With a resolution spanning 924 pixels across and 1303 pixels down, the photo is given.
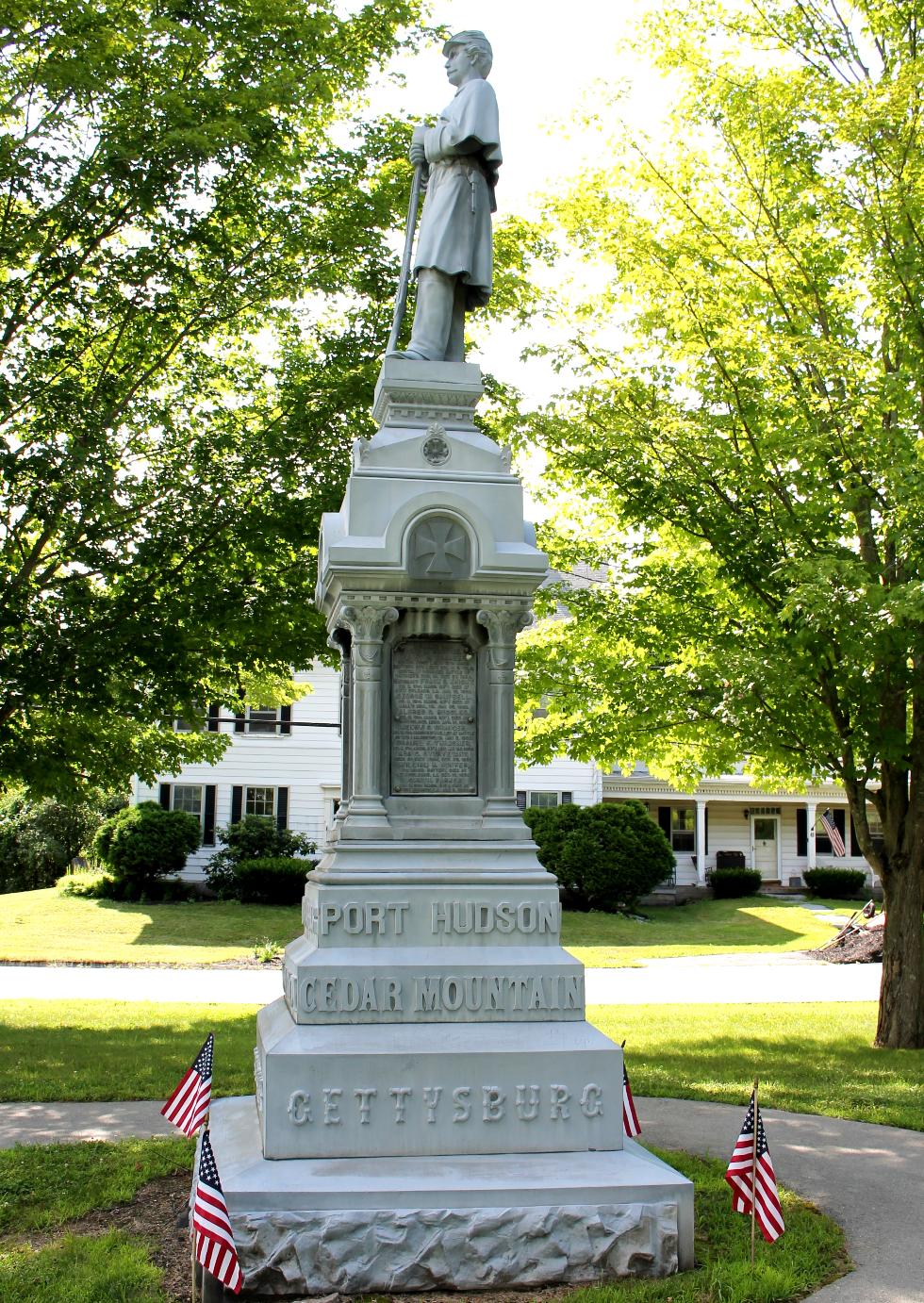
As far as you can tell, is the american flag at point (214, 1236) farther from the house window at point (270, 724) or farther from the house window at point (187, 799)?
the house window at point (270, 724)

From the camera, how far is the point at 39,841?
3231 cm

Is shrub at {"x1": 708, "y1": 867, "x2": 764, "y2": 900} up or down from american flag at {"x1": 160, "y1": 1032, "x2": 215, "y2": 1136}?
down

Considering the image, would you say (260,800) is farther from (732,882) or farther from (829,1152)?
(829,1152)

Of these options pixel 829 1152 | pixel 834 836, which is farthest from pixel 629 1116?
pixel 834 836

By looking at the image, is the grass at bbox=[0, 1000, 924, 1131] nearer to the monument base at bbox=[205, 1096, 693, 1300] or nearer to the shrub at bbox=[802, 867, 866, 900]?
the monument base at bbox=[205, 1096, 693, 1300]

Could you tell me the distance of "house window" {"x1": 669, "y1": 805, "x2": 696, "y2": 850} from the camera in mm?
37594

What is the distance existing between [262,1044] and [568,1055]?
5.65 ft

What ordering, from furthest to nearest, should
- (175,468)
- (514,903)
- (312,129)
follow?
(312,129)
(175,468)
(514,903)

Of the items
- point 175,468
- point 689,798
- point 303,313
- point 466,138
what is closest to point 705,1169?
point 466,138

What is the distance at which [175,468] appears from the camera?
13.1 meters

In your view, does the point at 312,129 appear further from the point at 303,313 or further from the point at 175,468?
the point at 175,468

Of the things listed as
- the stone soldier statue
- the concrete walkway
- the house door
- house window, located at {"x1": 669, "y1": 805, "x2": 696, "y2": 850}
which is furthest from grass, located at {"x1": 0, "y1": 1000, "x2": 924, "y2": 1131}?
the house door

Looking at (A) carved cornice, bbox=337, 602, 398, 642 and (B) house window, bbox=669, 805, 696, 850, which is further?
(B) house window, bbox=669, 805, 696, 850

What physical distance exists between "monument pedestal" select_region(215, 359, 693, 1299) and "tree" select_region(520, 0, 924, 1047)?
16.7 ft
